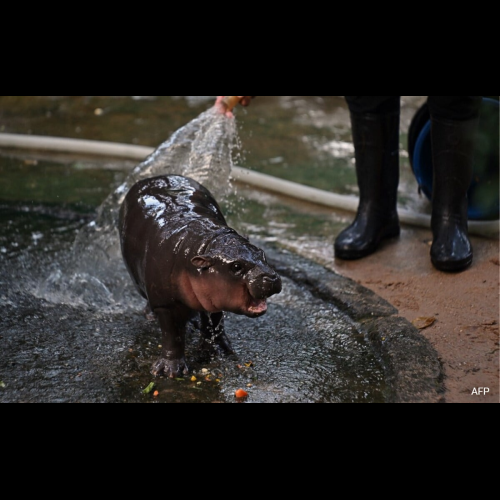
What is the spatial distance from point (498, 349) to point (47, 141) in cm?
476

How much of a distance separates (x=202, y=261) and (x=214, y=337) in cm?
65

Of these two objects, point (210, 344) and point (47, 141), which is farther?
point (47, 141)

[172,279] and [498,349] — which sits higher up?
[172,279]

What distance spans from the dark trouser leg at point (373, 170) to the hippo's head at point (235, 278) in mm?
1727

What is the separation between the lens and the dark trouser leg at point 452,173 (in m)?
4.35

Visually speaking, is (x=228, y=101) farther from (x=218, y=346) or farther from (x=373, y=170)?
(x=218, y=346)

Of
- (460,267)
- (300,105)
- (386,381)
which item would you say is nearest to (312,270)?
(460,267)

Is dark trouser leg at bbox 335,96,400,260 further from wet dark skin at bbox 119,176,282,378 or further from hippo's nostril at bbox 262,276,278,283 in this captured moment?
hippo's nostril at bbox 262,276,278,283

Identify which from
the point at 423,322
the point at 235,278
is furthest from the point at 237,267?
the point at 423,322

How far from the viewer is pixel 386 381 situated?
345 centimetres

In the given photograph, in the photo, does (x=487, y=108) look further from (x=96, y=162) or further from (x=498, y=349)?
(x=96, y=162)

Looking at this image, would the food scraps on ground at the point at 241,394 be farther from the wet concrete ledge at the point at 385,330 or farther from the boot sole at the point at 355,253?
the boot sole at the point at 355,253

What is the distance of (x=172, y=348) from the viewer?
349 cm

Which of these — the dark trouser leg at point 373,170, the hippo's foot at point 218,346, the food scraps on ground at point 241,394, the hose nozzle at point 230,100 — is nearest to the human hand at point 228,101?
the hose nozzle at point 230,100
